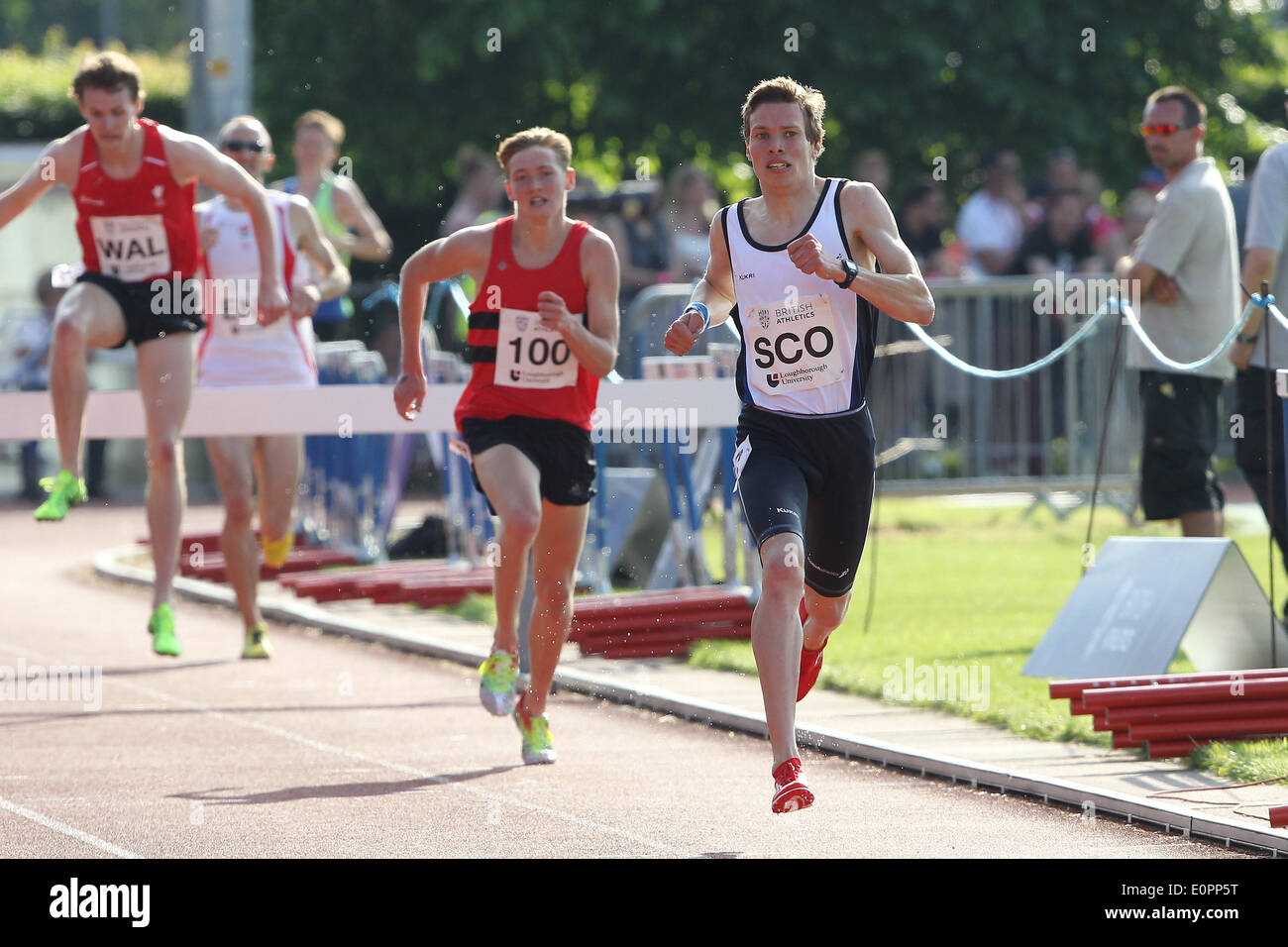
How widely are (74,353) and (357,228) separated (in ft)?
14.2

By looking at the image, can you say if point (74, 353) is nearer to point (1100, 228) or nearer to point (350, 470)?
point (350, 470)

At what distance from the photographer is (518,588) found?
27.5 ft

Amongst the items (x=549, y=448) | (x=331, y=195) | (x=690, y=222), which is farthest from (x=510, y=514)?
(x=690, y=222)

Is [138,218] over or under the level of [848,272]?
over

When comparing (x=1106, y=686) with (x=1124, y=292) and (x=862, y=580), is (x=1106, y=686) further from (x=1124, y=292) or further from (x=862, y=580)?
(x=862, y=580)

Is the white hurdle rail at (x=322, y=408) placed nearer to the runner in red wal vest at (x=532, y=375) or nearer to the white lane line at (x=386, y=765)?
the white lane line at (x=386, y=765)

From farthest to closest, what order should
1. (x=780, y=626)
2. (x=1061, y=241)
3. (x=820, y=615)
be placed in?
(x=1061, y=241)
(x=820, y=615)
(x=780, y=626)

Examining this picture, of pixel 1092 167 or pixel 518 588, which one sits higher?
pixel 1092 167

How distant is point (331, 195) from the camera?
1371 centimetres

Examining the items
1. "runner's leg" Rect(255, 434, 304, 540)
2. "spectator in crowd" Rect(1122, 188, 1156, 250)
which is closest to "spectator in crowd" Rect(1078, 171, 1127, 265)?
"spectator in crowd" Rect(1122, 188, 1156, 250)

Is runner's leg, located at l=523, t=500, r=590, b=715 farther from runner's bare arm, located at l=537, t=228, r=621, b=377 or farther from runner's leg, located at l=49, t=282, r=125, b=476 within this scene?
runner's leg, located at l=49, t=282, r=125, b=476

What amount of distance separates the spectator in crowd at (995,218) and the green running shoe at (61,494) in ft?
33.1
